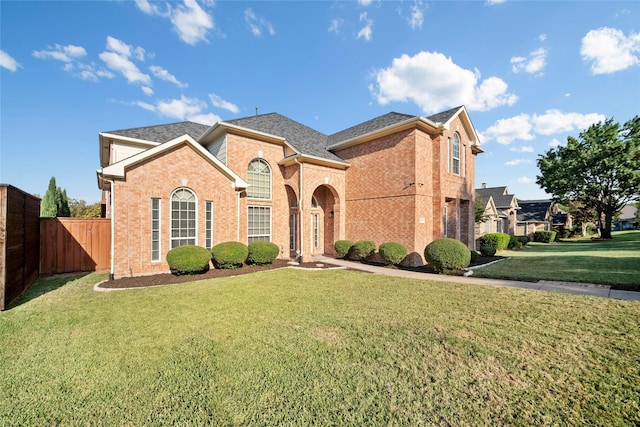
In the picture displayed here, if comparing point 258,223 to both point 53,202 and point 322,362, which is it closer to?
point 322,362

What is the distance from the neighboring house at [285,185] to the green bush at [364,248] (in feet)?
1.96

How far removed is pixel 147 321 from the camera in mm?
5262

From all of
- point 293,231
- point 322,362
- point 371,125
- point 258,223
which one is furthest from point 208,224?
point 371,125

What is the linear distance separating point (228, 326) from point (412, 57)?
14654 mm

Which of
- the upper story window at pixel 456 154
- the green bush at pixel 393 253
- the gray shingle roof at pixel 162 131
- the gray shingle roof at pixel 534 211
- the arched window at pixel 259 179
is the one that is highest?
the gray shingle roof at pixel 162 131

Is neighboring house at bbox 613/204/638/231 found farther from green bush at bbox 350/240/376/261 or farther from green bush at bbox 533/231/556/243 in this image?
green bush at bbox 350/240/376/261

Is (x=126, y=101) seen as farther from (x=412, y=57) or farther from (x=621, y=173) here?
(x=621, y=173)

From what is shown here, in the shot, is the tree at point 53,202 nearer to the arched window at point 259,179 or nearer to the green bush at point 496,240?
the arched window at point 259,179

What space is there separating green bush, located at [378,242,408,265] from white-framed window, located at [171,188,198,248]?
339 inches

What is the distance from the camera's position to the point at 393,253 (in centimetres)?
1206

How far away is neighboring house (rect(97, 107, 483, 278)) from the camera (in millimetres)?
9688

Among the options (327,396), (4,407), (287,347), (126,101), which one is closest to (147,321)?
(4,407)

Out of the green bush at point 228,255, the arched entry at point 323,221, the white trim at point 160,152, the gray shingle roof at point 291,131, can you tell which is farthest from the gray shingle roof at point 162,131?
the arched entry at point 323,221

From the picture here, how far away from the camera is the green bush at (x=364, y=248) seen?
13414 millimetres
